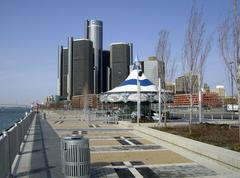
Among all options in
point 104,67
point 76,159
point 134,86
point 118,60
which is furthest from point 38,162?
point 104,67

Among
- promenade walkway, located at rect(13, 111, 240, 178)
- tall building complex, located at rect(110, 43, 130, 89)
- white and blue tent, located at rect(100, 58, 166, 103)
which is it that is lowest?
promenade walkway, located at rect(13, 111, 240, 178)

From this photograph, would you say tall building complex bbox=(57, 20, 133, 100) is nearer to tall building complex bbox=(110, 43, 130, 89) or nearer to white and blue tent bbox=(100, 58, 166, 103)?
tall building complex bbox=(110, 43, 130, 89)

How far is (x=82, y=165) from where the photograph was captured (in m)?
8.51

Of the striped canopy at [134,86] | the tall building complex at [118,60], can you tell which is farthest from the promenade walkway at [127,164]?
the tall building complex at [118,60]

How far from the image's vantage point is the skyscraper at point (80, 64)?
419ft

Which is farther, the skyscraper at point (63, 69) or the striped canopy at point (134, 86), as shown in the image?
the skyscraper at point (63, 69)

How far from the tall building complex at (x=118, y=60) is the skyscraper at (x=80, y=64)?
11390 millimetres

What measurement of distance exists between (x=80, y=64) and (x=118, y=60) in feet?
68.0

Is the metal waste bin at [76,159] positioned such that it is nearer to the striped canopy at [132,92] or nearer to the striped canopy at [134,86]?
the striped canopy at [132,92]

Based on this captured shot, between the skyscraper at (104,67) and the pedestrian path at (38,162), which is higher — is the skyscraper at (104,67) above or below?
above

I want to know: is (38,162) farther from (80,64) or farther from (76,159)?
(80,64)

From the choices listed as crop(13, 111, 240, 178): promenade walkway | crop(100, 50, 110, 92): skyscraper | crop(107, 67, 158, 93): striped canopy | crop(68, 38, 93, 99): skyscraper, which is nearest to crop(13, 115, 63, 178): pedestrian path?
crop(13, 111, 240, 178): promenade walkway

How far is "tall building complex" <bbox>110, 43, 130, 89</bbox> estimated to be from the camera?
107 meters

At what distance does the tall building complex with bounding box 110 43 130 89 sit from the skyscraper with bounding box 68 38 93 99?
1139cm
